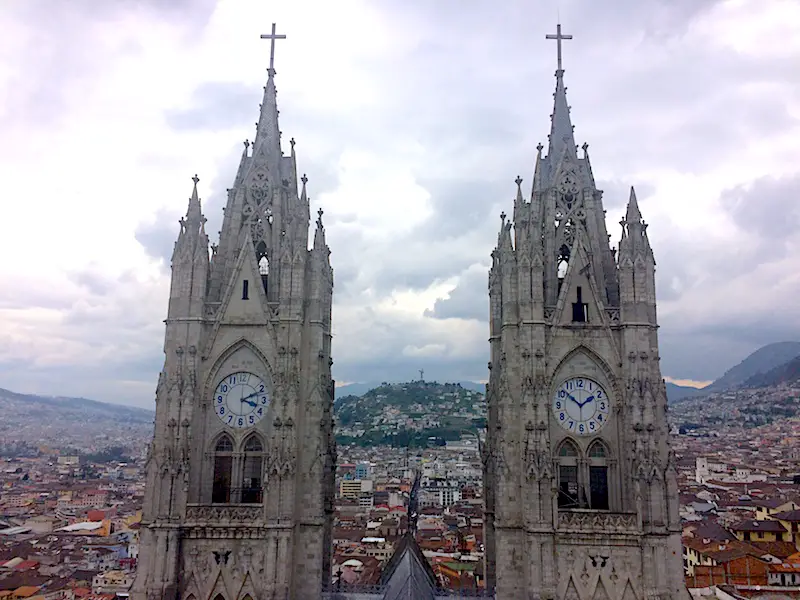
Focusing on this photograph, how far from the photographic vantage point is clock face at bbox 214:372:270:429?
30719 mm

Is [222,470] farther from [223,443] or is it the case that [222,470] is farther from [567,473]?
[567,473]

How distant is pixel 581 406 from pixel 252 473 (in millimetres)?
13917

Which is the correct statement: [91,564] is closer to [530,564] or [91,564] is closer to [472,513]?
[472,513]

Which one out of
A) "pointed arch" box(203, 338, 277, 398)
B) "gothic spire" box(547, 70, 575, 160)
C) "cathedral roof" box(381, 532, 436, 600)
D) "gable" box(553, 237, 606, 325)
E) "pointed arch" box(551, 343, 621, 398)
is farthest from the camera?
"gothic spire" box(547, 70, 575, 160)

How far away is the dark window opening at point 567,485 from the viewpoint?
30016mm

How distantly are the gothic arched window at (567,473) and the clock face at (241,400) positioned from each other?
12424mm

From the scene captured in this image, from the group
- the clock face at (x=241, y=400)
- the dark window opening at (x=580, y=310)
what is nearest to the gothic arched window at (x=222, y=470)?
the clock face at (x=241, y=400)

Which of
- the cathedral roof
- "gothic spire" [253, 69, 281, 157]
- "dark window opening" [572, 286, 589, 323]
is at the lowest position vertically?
the cathedral roof

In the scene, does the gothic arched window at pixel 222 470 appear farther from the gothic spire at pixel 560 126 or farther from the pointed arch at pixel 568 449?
the gothic spire at pixel 560 126

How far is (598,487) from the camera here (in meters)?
30.2

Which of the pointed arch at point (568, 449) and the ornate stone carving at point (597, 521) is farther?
A: the pointed arch at point (568, 449)

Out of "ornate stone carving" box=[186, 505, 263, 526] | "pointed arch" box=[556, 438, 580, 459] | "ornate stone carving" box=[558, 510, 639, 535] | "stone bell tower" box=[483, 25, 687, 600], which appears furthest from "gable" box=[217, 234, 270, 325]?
"ornate stone carving" box=[558, 510, 639, 535]

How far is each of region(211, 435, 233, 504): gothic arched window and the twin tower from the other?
56 mm

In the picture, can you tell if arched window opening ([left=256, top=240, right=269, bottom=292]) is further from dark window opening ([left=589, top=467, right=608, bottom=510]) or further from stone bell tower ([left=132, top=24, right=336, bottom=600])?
dark window opening ([left=589, top=467, right=608, bottom=510])
